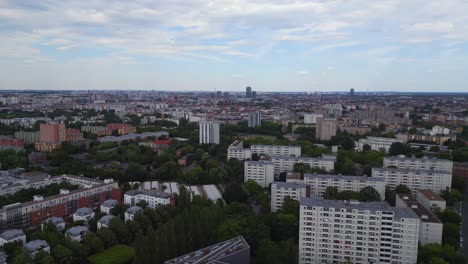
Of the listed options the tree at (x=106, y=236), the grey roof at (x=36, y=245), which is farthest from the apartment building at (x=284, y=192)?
the grey roof at (x=36, y=245)

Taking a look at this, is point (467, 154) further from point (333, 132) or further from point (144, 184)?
point (144, 184)

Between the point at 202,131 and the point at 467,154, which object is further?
the point at 202,131

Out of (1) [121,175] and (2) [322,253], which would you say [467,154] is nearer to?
(2) [322,253]

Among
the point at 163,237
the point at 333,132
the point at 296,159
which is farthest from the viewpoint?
the point at 333,132

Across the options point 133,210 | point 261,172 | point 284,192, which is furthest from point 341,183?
point 133,210

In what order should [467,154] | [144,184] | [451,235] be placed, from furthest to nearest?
1. [467,154]
2. [144,184]
3. [451,235]

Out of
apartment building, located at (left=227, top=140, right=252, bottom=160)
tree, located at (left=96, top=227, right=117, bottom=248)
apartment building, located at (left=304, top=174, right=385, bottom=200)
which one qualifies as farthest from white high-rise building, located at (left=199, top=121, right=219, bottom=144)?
tree, located at (left=96, top=227, right=117, bottom=248)

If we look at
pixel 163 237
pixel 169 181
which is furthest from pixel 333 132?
pixel 163 237
